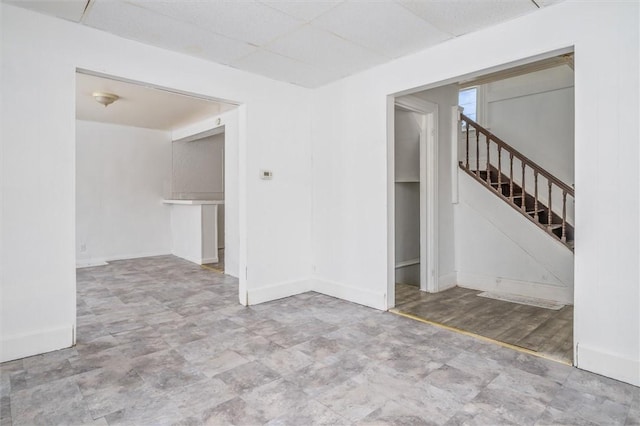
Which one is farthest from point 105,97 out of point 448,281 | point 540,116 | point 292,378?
point 540,116

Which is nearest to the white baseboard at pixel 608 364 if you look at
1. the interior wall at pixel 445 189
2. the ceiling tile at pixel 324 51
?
the interior wall at pixel 445 189

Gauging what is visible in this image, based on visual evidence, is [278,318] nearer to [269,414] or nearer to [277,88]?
[269,414]

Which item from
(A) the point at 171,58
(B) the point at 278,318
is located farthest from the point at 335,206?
(A) the point at 171,58

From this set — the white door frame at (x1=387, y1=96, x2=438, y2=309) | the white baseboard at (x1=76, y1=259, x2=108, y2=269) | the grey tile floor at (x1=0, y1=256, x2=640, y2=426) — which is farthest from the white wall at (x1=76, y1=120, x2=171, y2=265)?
the white door frame at (x1=387, y1=96, x2=438, y2=309)

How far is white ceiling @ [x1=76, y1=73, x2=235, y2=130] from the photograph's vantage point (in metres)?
4.50

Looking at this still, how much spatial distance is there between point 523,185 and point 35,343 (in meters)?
5.10

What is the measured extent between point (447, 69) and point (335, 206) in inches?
73.9

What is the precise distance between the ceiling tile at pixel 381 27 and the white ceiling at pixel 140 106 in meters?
1.95

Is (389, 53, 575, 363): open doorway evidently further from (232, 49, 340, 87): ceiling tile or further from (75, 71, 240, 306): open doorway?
(75, 71, 240, 306): open doorway

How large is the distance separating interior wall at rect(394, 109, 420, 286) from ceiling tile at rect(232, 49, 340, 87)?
1247 millimetres

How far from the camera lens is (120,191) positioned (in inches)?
277

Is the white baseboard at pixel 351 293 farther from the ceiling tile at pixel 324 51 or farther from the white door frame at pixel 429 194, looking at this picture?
the ceiling tile at pixel 324 51

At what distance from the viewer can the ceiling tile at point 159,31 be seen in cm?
270

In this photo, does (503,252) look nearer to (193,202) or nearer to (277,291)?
(277,291)
